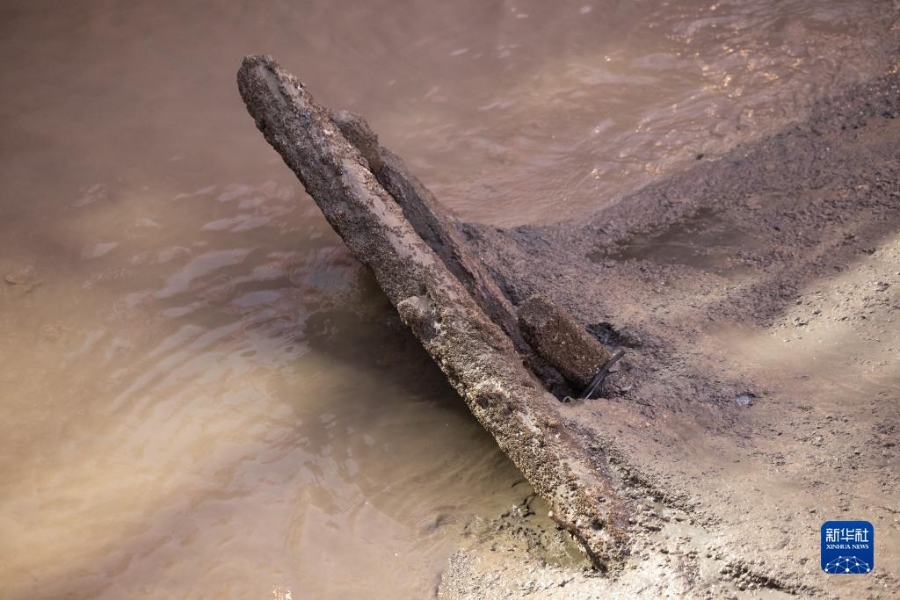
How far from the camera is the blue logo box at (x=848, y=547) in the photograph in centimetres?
219

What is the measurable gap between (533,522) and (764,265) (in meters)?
1.90

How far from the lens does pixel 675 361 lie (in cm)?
320

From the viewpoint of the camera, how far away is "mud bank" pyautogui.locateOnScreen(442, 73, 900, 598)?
238cm

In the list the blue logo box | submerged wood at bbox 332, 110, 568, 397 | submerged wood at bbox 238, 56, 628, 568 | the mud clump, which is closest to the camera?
the blue logo box

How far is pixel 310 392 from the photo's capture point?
12.0ft

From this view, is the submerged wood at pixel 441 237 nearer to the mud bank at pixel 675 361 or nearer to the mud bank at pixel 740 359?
the mud bank at pixel 675 361

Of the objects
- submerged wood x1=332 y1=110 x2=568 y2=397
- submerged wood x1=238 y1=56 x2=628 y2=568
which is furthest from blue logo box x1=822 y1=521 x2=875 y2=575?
submerged wood x1=332 y1=110 x2=568 y2=397

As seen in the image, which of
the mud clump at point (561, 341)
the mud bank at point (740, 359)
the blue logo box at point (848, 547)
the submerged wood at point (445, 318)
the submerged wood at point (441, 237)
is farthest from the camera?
the submerged wood at point (441, 237)

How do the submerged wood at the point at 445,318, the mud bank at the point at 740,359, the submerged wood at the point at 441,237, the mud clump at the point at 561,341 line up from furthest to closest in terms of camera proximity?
1. the submerged wood at the point at 441,237
2. the mud clump at the point at 561,341
3. the submerged wood at the point at 445,318
4. the mud bank at the point at 740,359

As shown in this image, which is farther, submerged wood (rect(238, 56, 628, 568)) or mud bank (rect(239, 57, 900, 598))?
submerged wood (rect(238, 56, 628, 568))

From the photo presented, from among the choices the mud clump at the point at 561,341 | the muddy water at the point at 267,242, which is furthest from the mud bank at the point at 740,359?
the muddy water at the point at 267,242

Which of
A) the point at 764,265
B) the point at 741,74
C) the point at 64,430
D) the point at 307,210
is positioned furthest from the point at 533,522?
the point at 741,74

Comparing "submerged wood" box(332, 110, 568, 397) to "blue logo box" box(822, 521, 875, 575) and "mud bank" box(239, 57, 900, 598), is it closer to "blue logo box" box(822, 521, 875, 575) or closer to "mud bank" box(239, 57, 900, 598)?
"mud bank" box(239, 57, 900, 598)

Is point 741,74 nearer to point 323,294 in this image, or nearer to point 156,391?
point 323,294
